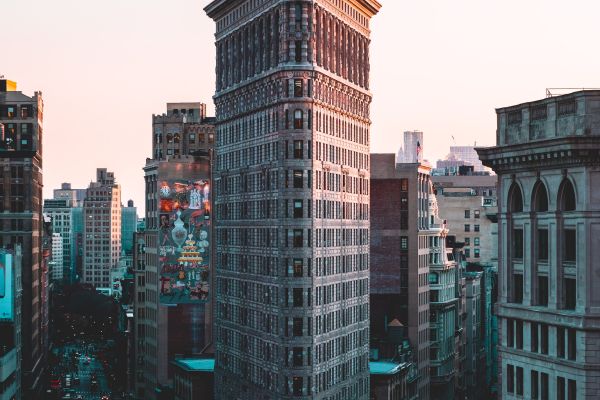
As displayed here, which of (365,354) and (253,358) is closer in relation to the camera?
(253,358)

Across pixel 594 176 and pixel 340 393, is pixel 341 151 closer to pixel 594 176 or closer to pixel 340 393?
pixel 340 393

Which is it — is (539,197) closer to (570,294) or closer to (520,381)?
(570,294)

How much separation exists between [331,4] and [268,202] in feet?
79.6

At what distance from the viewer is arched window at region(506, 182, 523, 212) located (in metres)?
77.6

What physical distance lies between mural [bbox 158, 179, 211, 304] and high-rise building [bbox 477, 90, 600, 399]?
11975 cm

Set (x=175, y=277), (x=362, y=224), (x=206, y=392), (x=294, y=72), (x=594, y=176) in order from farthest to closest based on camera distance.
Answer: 1. (x=175, y=277)
2. (x=206, y=392)
3. (x=362, y=224)
4. (x=294, y=72)
5. (x=594, y=176)

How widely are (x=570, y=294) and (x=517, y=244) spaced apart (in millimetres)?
6337

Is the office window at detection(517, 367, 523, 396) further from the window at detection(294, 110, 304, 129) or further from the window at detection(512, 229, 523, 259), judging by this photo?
the window at detection(294, 110, 304, 129)

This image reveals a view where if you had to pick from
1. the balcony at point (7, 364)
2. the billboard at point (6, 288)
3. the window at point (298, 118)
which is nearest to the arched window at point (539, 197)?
the window at point (298, 118)

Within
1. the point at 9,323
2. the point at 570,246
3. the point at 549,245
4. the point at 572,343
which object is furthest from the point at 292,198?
the point at 572,343

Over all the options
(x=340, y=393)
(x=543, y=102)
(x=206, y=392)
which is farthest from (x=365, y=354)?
(x=543, y=102)

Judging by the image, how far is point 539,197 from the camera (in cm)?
7531

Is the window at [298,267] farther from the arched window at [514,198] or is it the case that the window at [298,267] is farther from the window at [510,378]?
the window at [510,378]

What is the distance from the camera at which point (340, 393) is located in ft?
515
